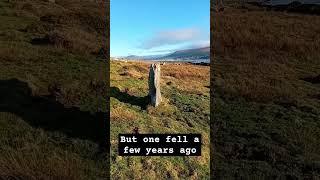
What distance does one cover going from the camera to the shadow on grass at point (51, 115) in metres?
18.2

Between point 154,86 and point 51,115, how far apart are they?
3810 millimetres

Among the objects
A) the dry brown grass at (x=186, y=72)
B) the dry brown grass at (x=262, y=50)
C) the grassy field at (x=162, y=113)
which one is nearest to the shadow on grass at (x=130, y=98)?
the grassy field at (x=162, y=113)

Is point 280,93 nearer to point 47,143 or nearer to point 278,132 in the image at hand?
→ point 278,132

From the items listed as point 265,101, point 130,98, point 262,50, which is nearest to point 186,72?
point 265,101

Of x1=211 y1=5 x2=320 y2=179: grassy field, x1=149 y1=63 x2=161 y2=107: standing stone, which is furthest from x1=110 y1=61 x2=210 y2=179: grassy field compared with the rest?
x1=211 y1=5 x2=320 y2=179: grassy field

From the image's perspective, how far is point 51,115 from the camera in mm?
19219

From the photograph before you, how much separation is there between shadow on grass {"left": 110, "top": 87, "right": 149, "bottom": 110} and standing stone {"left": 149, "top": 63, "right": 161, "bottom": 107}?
344 mm

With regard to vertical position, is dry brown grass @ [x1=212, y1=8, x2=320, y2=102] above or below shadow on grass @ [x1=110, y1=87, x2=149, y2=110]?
above

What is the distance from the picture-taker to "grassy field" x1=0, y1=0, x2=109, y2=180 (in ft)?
54.0

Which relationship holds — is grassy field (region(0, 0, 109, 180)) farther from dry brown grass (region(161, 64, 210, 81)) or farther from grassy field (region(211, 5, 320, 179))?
grassy field (region(211, 5, 320, 179))

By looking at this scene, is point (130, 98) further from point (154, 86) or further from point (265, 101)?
point (265, 101)

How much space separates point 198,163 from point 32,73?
29.7 ft

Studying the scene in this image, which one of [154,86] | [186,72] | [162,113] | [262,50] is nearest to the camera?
[162,113]

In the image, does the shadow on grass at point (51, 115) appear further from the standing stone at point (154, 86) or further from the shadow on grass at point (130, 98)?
the standing stone at point (154, 86)
